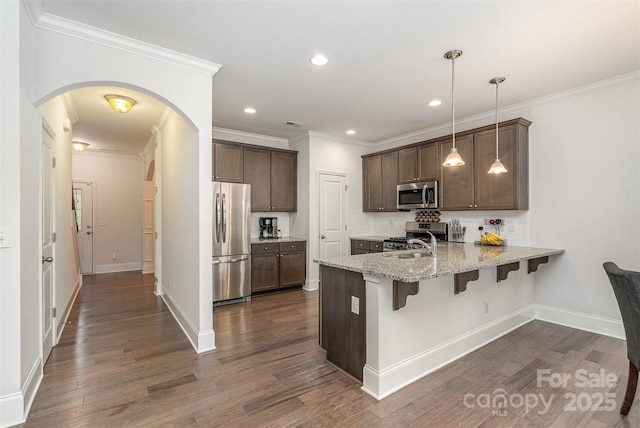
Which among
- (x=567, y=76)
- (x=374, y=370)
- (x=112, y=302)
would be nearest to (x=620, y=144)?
(x=567, y=76)

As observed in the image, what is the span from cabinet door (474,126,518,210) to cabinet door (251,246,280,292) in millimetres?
3202

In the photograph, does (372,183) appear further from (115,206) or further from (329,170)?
(115,206)

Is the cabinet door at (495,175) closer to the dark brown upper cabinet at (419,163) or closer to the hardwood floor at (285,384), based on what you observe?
the dark brown upper cabinet at (419,163)

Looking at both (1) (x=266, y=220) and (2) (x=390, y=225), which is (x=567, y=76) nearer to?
(2) (x=390, y=225)

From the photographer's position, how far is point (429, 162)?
4.82 m

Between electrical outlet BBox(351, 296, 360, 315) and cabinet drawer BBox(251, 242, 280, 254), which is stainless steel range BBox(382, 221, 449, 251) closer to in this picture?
cabinet drawer BBox(251, 242, 280, 254)

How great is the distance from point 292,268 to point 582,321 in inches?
155

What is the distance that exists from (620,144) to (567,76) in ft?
3.06

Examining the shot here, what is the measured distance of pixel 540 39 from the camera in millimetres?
2506

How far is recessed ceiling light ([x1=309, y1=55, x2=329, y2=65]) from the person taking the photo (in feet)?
9.16
